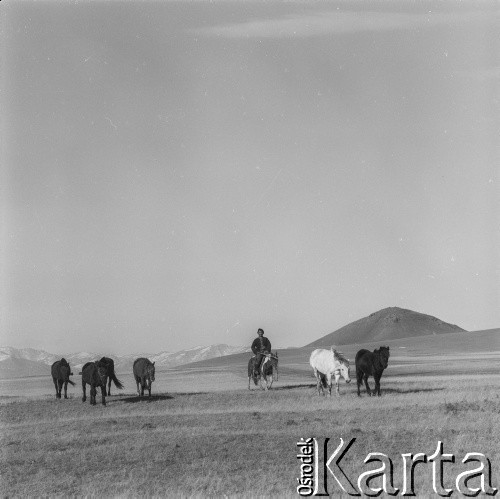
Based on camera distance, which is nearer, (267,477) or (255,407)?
(267,477)

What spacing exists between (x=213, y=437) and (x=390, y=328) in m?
164

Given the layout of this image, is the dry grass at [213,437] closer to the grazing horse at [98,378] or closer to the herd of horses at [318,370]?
the grazing horse at [98,378]

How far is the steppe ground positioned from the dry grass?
26 mm

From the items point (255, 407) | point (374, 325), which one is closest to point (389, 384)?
point (255, 407)

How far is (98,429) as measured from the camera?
1933cm

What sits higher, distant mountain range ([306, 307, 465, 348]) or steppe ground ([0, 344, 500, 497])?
distant mountain range ([306, 307, 465, 348])

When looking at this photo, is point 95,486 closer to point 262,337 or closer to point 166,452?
point 166,452

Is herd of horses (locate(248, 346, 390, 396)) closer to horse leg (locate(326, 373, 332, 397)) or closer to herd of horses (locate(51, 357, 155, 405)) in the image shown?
horse leg (locate(326, 373, 332, 397))

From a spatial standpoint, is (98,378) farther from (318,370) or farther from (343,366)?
(343,366)

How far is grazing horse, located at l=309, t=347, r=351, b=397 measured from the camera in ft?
82.2

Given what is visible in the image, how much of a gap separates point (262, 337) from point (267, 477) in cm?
1123

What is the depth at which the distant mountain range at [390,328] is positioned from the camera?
172750 millimetres

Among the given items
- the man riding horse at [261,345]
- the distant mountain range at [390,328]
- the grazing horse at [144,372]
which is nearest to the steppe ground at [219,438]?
the grazing horse at [144,372]

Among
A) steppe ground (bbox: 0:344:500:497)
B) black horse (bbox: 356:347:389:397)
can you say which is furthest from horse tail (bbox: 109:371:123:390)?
black horse (bbox: 356:347:389:397)
